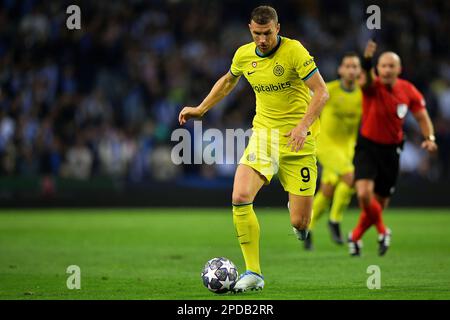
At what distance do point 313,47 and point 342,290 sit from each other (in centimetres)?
1600

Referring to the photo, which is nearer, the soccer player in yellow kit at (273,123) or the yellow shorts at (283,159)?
the soccer player in yellow kit at (273,123)

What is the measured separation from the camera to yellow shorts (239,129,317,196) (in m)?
8.69

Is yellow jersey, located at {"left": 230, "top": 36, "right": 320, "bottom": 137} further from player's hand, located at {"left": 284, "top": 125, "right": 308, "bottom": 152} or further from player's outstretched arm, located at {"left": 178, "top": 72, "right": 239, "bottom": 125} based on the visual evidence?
player's hand, located at {"left": 284, "top": 125, "right": 308, "bottom": 152}

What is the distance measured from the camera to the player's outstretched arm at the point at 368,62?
10.8 metres

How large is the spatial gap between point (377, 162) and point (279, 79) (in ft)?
12.3

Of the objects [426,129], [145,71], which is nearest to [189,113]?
[426,129]

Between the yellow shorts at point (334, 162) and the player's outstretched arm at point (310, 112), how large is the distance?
16.8ft

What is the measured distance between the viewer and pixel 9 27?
23469mm

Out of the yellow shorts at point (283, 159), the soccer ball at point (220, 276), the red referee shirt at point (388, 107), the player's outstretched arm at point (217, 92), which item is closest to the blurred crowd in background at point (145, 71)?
the red referee shirt at point (388, 107)

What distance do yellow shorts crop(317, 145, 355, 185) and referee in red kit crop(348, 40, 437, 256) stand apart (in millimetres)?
1335

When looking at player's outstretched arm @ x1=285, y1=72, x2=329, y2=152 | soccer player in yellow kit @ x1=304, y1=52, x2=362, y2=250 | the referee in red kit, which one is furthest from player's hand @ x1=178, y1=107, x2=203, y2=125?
soccer player in yellow kit @ x1=304, y1=52, x2=362, y2=250

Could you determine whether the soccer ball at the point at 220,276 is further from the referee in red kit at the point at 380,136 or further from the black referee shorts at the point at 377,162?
the black referee shorts at the point at 377,162

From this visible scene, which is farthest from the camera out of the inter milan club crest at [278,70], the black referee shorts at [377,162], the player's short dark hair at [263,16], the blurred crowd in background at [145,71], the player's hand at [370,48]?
the blurred crowd in background at [145,71]

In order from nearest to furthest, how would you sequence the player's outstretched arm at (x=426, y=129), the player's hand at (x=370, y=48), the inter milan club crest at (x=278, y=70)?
the inter milan club crest at (x=278, y=70)
the player's hand at (x=370, y=48)
the player's outstretched arm at (x=426, y=129)
